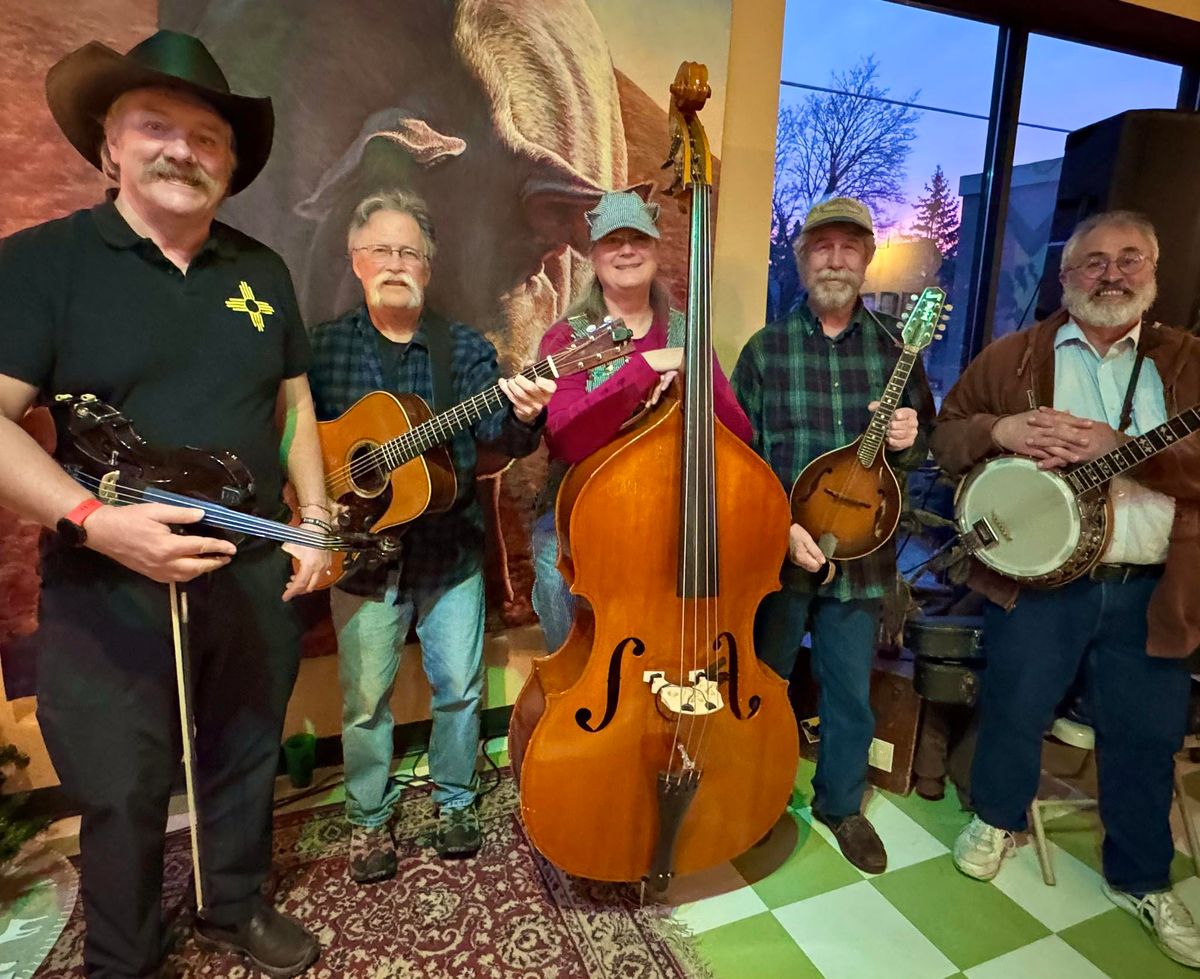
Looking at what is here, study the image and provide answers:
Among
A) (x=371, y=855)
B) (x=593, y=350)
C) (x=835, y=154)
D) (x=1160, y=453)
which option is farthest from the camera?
(x=835, y=154)

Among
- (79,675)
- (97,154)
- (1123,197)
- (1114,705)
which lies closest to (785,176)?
(1123,197)

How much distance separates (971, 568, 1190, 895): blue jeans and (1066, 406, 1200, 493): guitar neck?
0.86ft

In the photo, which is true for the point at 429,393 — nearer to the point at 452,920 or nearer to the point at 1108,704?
the point at 452,920

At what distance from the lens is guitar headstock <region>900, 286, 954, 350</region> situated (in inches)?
65.6

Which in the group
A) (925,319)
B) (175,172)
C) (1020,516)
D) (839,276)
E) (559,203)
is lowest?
(1020,516)

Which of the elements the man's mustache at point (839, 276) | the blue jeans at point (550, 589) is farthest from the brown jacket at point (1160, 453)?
the blue jeans at point (550, 589)

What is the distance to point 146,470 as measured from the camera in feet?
4.00

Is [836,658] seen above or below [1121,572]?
below

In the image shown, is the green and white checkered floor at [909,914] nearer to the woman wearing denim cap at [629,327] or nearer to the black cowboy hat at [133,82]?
the woman wearing denim cap at [629,327]

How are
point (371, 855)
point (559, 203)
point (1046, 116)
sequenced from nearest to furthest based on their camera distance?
1. point (371, 855)
2. point (559, 203)
3. point (1046, 116)

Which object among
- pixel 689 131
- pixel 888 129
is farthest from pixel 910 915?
pixel 888 129

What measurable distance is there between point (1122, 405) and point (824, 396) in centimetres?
69

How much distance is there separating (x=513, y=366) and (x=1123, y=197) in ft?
6.70

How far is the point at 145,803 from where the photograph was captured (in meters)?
1.34
